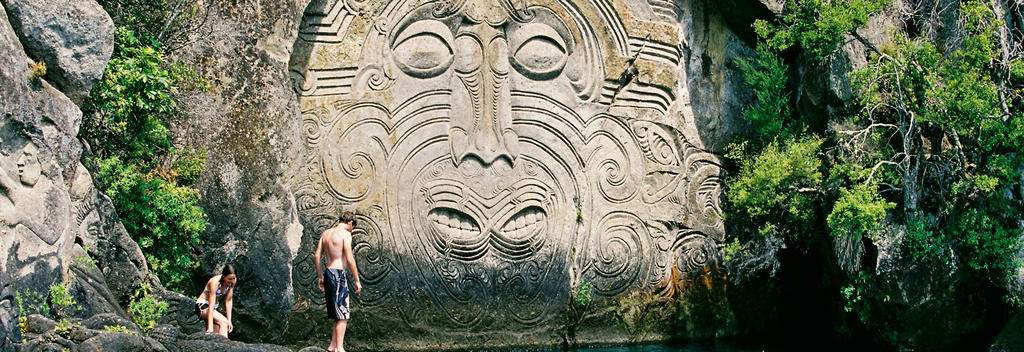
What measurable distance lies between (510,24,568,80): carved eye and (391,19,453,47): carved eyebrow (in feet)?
2.64

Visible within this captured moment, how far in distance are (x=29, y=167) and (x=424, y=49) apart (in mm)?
5084

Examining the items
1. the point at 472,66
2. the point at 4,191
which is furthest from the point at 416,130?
the point at 4,191

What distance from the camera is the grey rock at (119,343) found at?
313 inches

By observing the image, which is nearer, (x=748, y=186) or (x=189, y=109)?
(x=189, y=109)

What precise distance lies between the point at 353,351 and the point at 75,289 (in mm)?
3919

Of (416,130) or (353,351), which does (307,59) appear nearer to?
(416,130)

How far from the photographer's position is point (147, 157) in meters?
10.5

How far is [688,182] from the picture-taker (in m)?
13.7

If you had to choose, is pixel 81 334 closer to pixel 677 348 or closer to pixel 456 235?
pixel 456 235

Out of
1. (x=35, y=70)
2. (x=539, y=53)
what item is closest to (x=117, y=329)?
(x=35, y=70)

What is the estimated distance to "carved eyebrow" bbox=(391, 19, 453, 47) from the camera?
12.5 m

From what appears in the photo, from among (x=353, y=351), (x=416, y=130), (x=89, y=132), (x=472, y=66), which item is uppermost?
(x=472, y=66)

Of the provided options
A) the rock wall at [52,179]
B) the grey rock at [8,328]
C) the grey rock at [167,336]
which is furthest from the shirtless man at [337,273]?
the grey rock at [8,328]

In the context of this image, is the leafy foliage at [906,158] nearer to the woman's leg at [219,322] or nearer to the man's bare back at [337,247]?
the man's bare back at [337,247]
